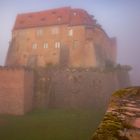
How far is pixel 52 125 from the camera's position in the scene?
13586mm

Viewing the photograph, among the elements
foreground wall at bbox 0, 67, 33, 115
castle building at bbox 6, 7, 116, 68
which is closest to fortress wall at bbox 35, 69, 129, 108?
foreground wall at bbox 0, 67, 33, 115

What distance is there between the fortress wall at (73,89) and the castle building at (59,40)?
3.30 meters

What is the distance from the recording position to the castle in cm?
1653

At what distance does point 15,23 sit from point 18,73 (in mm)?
13254

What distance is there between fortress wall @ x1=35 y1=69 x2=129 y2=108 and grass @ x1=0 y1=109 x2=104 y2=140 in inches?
70.3

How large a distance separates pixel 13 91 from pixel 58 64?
345 inches

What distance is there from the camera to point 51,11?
2794 centimetres

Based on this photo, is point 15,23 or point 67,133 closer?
point 67,133

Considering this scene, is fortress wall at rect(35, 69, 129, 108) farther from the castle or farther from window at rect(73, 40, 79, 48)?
window at rect(73, 40, 79, 48)

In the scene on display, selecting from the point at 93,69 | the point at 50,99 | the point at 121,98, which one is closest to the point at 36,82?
the point at 50,99

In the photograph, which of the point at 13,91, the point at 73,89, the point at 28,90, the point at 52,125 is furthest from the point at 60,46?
the point at 52,125

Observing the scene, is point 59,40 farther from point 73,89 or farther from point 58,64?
point 73,89

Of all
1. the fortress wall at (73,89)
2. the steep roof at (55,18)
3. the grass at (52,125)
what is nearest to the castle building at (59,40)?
the steep roof at (55,18)

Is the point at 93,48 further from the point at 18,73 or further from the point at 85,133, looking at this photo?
the point at 85,133
